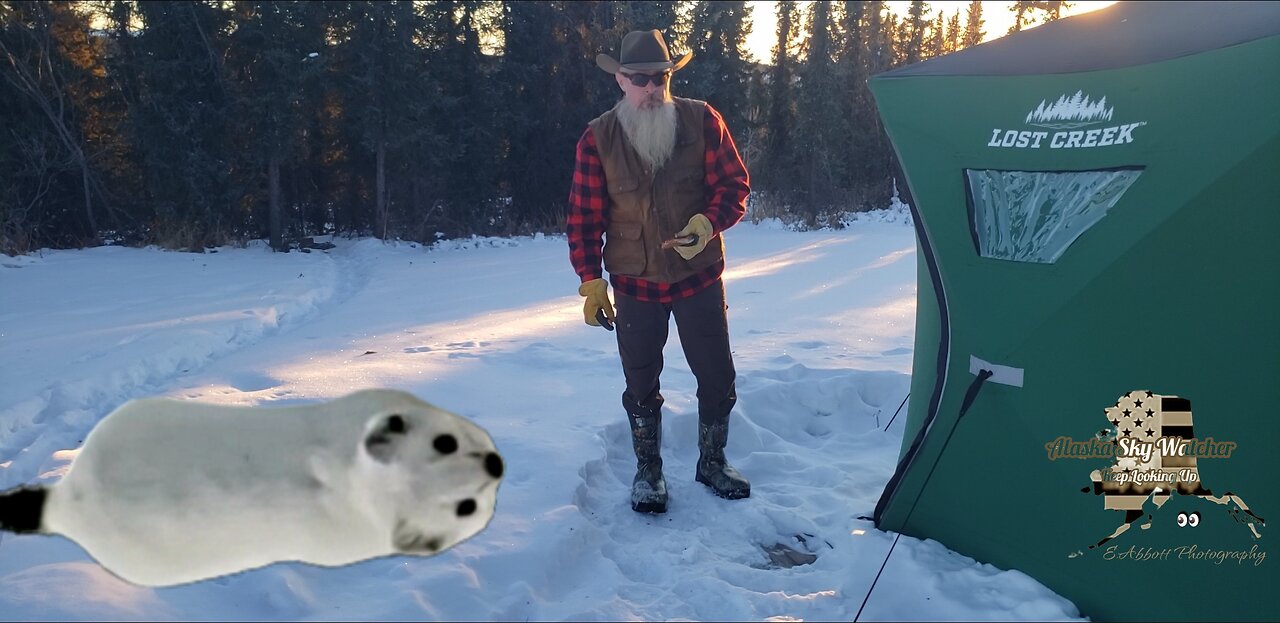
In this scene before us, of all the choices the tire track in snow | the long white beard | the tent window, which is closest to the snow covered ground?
the tire track in snow

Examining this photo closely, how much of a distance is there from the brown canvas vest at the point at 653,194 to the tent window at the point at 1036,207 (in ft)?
3.18

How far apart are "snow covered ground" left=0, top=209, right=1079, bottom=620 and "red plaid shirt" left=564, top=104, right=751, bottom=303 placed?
2.74 feet

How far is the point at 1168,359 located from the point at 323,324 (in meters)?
6.02

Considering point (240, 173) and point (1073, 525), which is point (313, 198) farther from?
point (1073, 525)

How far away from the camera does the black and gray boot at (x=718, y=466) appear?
3.12 meters

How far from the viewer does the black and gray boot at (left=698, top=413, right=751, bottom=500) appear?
10.2 ft

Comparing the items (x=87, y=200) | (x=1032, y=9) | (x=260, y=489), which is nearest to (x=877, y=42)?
(x=1032, y=9)

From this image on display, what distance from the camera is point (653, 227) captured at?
9.43 ft

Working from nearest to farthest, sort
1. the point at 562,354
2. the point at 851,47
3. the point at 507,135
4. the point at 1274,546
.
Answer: the point at 1274,546 < the point at 562,354 < the point at 507,135 < the point at 851,47

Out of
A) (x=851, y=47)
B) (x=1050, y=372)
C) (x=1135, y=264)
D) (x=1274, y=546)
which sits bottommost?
(x=1274, y=546)

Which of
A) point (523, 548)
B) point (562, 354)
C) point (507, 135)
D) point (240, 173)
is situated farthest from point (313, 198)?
point (523, 548)

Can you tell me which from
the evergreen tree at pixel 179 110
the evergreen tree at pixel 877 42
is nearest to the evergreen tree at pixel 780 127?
the evergreen tree at pixel 877 42

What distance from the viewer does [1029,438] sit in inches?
94.2

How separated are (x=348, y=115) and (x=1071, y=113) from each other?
1322 cm
